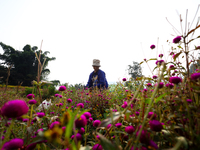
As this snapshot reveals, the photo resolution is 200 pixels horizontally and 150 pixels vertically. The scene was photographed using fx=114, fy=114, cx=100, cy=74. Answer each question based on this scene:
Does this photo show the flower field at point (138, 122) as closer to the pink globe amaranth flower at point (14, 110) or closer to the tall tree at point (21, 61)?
the pink globe amaranth flower at point (14, 110)

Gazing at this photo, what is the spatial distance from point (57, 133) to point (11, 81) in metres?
20.1

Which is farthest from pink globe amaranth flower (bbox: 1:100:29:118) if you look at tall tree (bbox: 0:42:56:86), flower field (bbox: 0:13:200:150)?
tall tree (bbox: 0:42:56:86)

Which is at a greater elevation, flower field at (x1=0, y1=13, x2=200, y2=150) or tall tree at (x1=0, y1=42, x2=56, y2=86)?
tall tree at (x1=0, y1=42, x2=56, y2=86)

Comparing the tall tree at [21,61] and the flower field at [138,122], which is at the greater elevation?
the tall tree at [21,61]

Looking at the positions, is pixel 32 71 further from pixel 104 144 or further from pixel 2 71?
pixel 104 144

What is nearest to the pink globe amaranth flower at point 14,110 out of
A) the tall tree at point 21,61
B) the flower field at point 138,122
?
the flower field at point 138,122

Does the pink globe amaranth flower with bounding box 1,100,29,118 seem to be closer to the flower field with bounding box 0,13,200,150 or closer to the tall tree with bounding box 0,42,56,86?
the flower field with bounding box 0,13,200,150

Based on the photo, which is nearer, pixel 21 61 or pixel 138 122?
pixel 138 122

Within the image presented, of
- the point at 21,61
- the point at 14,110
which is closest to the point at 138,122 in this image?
the point at 14,110

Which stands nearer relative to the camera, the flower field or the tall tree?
the flower field

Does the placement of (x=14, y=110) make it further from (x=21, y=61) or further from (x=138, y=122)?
(x=21, y=61)

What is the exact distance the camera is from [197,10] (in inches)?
33.1

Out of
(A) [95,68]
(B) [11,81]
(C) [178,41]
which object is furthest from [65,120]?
(B) [11,81]

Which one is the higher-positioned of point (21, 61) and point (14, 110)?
point (21, 61)
